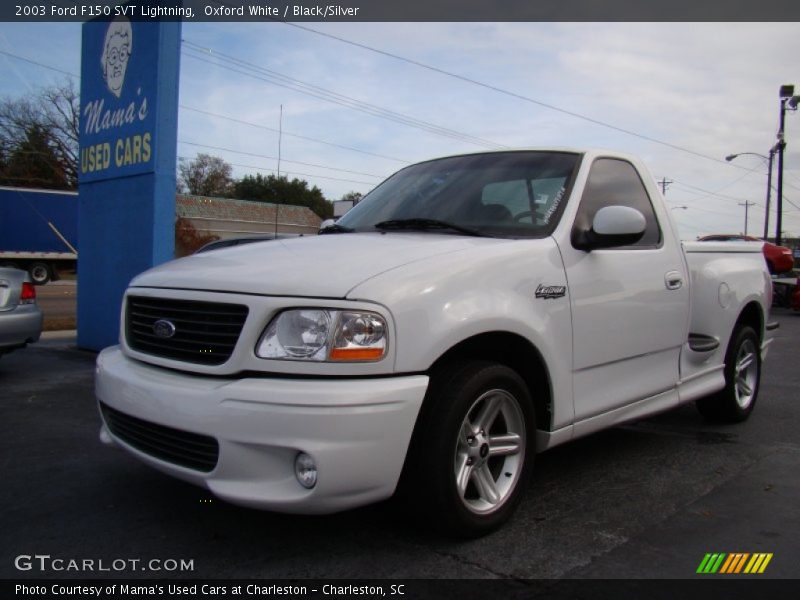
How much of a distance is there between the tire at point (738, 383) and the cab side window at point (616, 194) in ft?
4.61

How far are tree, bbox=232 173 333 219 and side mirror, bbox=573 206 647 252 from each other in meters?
69.7

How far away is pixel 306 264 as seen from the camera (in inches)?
115

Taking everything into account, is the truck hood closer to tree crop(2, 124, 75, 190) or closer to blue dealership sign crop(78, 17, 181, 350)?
blue dealership sign crop(78, 17, 181, 350)

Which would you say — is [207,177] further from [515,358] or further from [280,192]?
[515,358]

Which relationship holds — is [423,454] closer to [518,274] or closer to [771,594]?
[518,274]

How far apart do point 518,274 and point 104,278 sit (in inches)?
262

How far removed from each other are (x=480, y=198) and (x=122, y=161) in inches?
225

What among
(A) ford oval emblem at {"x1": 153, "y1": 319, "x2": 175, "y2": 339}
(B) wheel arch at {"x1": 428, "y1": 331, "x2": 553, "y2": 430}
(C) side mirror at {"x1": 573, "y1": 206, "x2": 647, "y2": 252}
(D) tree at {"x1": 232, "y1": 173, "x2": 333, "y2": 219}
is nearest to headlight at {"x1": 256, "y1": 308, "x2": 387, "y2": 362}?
(B) wheel arch at {"x1": 428, "y1": 331, "x2": 553, "y2": 430}

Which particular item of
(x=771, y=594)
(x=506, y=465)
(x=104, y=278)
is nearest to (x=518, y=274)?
(x=506, y=465)

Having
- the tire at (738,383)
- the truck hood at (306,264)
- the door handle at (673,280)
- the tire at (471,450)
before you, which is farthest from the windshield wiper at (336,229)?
the tire at (738,383)

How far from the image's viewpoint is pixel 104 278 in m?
8.41

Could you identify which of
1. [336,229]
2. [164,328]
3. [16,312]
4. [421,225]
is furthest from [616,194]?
[16,312]

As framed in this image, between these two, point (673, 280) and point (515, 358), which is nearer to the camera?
point (515, 358)

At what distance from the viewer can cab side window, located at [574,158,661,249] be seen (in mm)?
3777
